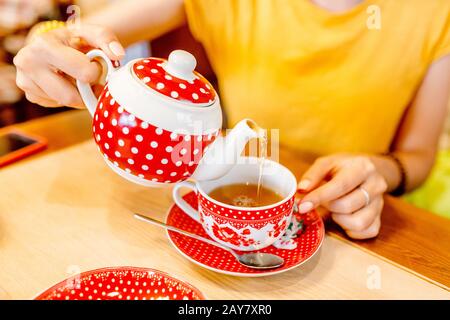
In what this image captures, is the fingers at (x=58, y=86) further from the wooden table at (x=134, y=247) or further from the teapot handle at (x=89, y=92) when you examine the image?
the wooden table at (x=134, y=247)

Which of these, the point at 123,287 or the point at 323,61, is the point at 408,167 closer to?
the point at 323,61

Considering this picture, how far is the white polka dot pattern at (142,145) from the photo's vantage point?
55 cm

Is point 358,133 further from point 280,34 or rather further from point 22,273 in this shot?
point 22,273

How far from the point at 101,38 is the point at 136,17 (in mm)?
366

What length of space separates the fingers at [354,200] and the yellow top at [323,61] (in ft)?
1.35

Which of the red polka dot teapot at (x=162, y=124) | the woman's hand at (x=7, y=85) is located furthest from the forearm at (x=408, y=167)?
the woman's hand at (x=7, y=85)

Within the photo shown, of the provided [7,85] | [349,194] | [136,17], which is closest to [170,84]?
[349,194]

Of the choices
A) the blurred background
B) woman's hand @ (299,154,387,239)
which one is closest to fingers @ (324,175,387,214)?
woman's hand @ (299,154,387,239)

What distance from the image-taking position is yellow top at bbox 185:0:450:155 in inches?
41.3

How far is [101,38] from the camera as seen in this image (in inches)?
29.0

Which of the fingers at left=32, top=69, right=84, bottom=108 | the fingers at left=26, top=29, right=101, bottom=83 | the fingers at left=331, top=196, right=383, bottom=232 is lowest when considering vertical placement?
the fingers at left=331, top=196, right=383, bottom=232

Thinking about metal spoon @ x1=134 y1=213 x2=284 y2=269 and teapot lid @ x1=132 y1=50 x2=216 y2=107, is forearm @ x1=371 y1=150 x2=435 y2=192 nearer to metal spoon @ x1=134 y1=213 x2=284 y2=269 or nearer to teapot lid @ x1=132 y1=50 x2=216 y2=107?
metal spoon @ x1=134 y1=213 x2=284 y2=269

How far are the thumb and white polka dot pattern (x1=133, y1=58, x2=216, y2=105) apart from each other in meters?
0.12
